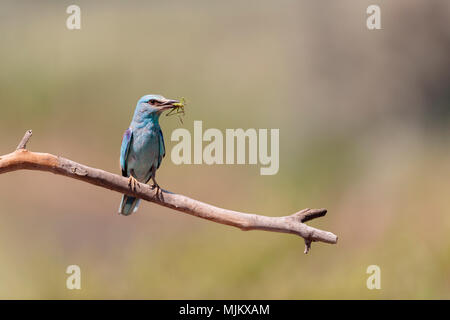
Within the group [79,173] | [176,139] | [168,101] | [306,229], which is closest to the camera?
Result: [79,173]

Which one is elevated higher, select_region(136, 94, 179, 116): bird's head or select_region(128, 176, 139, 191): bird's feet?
select_region(136, 94, 179, 116): bird's head

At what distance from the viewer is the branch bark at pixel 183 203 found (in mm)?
2580

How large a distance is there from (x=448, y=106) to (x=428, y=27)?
95 cm

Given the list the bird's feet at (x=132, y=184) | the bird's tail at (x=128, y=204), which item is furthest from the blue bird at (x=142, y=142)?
the bird's feet at (x=132, y=184)

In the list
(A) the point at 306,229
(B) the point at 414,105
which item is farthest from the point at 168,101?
(B) the point at 414,105

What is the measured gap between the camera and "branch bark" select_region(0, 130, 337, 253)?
2580mm

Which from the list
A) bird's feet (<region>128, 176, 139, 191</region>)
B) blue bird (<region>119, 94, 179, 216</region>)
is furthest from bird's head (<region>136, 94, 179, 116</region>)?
bird's feet (<region>128, 176, 139, 191</region>)

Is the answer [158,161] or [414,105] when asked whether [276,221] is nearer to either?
[158,161]

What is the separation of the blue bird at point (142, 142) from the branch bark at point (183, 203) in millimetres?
269

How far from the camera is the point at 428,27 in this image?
6324 millimetres

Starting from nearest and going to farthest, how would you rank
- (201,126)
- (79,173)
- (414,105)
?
(79,173) < (201,126) < (414,105)

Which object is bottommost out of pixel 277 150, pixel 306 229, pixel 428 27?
pixel 306 229

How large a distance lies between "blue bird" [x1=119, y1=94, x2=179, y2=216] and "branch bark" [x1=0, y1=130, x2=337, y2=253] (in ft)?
0.88

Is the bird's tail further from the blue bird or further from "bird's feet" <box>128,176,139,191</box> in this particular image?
"bird's feet" <box>128,176,139,191</box>
